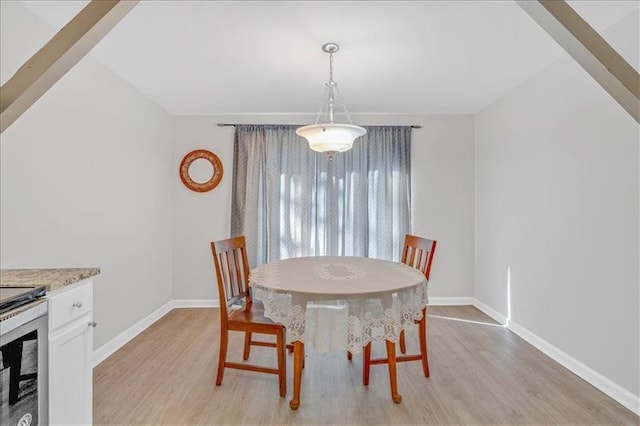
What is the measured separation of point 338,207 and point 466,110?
76.6 inches

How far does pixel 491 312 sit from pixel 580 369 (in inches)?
51.3

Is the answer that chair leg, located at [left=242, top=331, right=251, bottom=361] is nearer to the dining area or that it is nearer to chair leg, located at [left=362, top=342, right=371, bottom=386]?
the dining area

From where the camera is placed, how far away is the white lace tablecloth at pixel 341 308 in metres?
1.83

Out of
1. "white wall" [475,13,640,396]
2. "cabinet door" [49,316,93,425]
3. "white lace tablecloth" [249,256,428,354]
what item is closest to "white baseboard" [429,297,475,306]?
"white wall" [475,13,640,396]

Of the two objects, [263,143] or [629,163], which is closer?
[629,163]

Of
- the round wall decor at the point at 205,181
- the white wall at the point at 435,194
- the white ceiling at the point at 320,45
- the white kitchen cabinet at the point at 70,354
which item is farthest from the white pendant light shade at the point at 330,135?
the round wall decor at the point at 205,181

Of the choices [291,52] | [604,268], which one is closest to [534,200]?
[604,268]

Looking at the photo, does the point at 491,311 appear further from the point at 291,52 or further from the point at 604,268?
the point at 291,52

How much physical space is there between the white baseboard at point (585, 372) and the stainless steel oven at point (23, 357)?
3.10 metres

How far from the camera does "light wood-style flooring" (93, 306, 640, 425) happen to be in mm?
1938

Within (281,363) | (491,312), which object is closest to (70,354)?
(281,363)

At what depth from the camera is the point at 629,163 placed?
81.0 inches

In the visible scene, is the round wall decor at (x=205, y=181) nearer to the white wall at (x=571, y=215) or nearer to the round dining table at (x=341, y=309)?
the round dining table at (x=341, y=309)

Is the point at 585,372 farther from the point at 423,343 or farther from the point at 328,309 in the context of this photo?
the point at 328,309
